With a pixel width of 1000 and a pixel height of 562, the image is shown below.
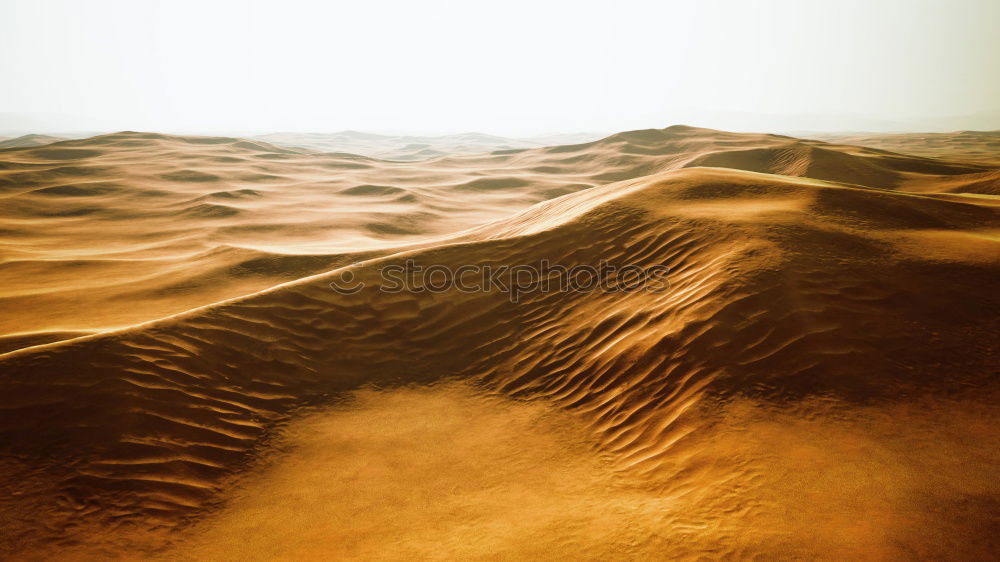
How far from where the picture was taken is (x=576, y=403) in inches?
219

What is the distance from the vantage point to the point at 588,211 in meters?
8.91

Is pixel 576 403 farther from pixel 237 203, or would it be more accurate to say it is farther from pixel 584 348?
pixel 237 203

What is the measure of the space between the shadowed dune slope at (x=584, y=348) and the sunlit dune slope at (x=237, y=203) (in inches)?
97.3

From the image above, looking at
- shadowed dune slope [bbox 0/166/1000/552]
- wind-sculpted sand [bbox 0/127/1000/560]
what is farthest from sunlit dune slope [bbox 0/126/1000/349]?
shadowed dune slope [bbox 0/166/1000/552]

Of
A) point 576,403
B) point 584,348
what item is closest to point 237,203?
point 584,348

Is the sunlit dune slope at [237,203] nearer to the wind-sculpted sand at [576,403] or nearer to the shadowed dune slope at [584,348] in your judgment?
the wind-sculpted sand at [576,403]

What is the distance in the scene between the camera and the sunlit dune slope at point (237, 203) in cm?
1133

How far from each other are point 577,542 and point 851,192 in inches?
289

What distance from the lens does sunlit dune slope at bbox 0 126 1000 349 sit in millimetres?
11328

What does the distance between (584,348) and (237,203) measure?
20.6 m

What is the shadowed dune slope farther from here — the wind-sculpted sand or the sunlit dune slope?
the sunlit dune slope

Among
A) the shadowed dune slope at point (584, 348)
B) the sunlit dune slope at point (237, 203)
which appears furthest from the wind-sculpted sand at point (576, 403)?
the sunlit dune slope at point (237, 203)

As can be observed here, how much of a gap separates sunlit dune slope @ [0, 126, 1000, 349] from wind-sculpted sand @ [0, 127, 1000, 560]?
148cm

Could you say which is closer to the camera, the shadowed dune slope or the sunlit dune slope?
the shadowed dune slope
